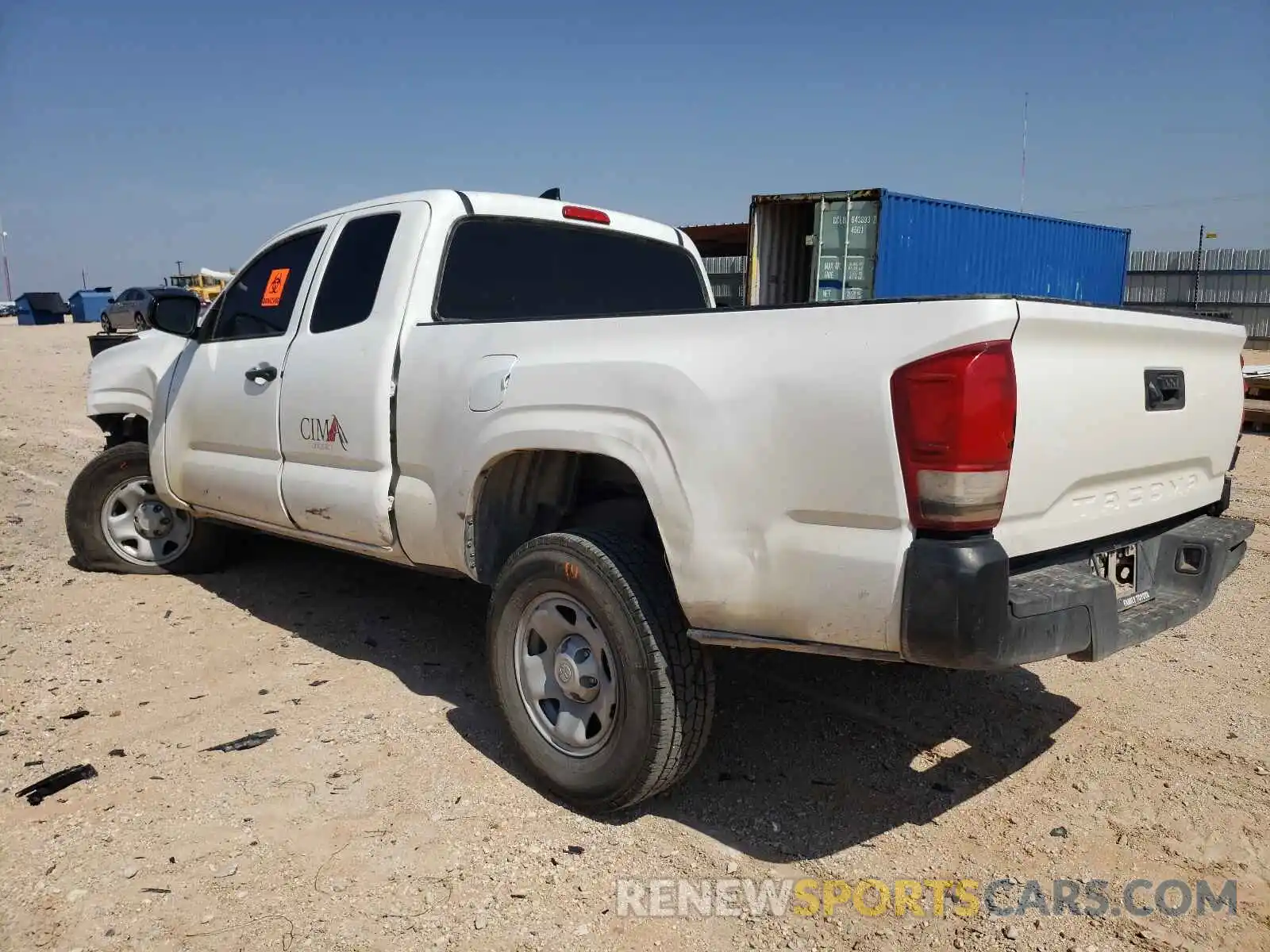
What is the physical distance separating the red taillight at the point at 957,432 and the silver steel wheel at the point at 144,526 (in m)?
4.61

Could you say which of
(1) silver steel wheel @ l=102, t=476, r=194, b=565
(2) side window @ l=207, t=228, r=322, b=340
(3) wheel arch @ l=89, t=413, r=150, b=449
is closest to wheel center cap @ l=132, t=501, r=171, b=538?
(1) silver steel wheel @ l=102, t=476, r=194, b=565

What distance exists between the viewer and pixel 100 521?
17.7 ft

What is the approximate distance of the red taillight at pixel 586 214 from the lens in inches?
166

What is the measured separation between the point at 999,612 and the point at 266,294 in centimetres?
374

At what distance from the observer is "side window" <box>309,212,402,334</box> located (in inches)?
150

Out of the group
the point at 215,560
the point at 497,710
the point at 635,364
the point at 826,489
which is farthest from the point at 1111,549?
the point at 215,560

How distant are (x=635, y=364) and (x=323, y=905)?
5.63 feet

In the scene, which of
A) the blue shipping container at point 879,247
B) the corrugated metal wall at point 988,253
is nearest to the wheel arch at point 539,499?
the blue shipping container at point 879,247

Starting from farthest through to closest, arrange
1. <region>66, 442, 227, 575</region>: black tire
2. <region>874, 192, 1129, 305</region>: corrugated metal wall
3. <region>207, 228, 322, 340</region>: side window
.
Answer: <region>874, 192, 1129, 305</region>: corrugated metal wall
<region>66, 442, 227, 575</region>: black tire
<region>207, 228, 322, 340</region>: side window

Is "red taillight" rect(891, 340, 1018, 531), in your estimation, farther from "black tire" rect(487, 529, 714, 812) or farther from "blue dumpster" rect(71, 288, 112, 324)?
"blue dumpster" rect(71, 288, 112, 324)

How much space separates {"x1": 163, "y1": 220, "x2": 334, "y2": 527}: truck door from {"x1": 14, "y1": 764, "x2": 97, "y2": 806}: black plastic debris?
1299 mm

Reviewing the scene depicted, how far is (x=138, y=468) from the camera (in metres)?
5.38

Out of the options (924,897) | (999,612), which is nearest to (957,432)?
(999,612)

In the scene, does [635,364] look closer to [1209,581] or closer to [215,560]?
[1209,581]
